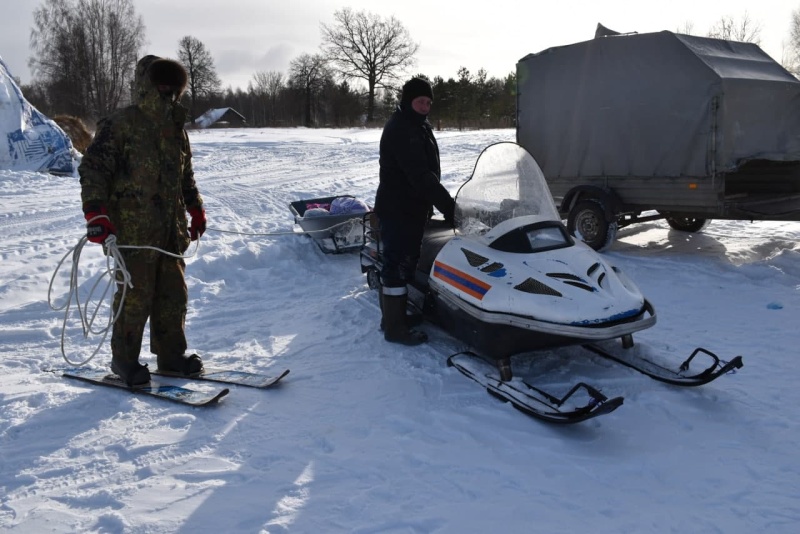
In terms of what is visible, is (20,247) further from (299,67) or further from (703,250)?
(299,67)

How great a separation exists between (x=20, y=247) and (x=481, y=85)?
124ft

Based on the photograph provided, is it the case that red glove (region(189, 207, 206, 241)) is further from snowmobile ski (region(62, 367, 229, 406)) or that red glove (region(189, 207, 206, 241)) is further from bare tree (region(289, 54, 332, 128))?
bare tree (region(289, 54, 332, 128))

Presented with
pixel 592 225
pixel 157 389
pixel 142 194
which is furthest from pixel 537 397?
pixel 592 225

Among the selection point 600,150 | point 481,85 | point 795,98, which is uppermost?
point 481,85

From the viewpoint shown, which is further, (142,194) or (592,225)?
(592,225)

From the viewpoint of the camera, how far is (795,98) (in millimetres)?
7195

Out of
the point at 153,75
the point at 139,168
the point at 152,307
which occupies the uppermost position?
the point at 153,75

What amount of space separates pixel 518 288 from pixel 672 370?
3.66 ft

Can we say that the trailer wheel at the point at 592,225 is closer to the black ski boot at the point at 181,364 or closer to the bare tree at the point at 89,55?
the black ski boot at the point at 181,364

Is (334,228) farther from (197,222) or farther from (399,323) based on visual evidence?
(197,222)

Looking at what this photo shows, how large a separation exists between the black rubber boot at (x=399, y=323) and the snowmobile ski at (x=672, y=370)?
122 centimetres

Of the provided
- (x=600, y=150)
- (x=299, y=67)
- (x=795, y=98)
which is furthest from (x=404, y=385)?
(x=299, y=67)

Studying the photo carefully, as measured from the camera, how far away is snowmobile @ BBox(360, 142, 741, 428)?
136 inches

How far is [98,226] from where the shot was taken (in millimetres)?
3412
